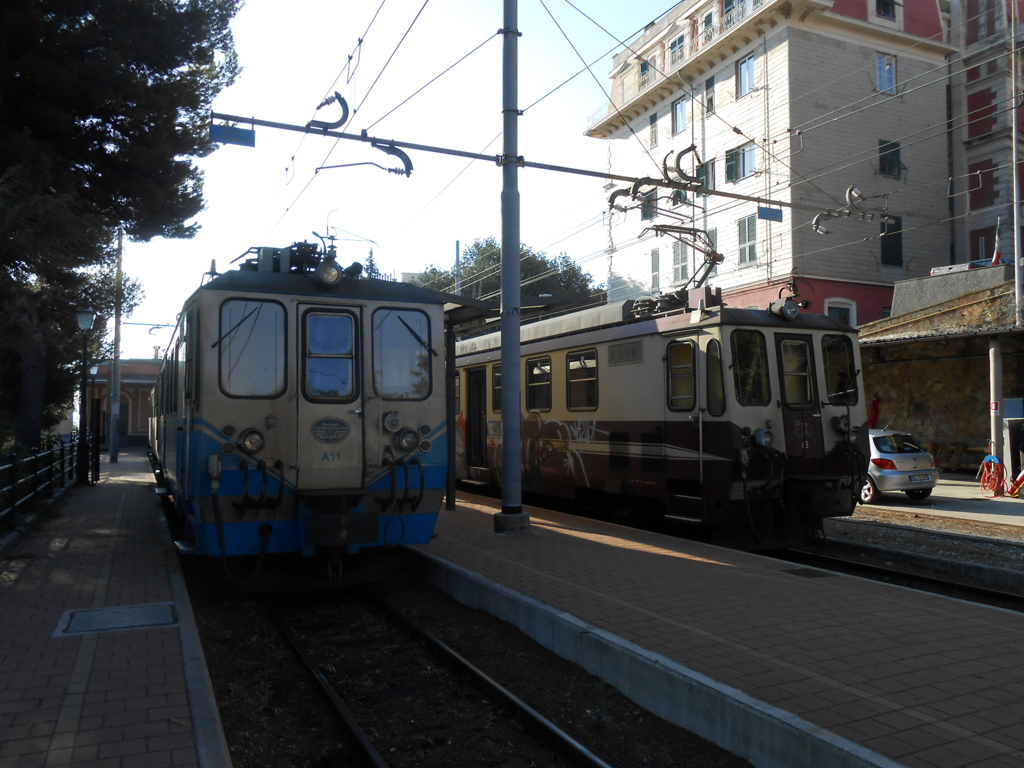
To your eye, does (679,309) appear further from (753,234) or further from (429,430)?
(753,234)

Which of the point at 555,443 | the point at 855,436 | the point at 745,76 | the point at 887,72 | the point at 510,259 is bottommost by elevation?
the point at 555,443

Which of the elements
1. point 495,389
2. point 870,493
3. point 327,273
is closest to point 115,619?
point 327,273

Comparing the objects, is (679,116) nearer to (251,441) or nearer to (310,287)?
(310,287)

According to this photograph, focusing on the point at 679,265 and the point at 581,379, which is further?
the point at 679,265

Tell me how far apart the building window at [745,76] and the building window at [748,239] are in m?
4.70

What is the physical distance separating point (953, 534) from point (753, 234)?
18.5m

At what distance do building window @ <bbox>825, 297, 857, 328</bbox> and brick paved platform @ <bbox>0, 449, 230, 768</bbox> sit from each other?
23.6 m

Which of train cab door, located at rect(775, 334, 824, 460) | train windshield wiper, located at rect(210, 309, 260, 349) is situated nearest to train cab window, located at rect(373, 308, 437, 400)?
train windshield wiper, located at rect(210, 309, 260, 349)

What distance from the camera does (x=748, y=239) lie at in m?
28.4

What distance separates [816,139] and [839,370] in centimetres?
1931

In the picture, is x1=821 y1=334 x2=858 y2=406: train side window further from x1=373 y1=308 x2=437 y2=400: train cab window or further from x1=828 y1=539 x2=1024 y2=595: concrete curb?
x1=373 y1=308 x2=437 y2=400: train cab window

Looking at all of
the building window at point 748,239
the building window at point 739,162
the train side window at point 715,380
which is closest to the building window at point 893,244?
the building window at point 748,239

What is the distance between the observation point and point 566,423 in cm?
1270

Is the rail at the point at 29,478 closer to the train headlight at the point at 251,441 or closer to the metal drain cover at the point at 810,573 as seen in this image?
the train headlight at the point at 251,441
